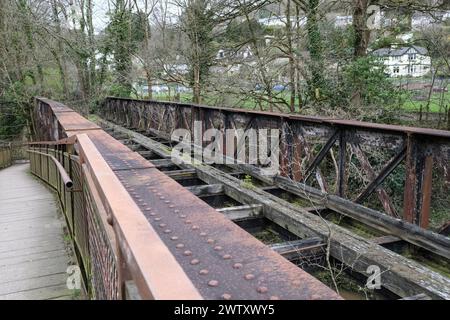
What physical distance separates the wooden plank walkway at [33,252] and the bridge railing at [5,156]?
15.5 meters

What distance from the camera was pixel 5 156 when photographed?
78.6ft

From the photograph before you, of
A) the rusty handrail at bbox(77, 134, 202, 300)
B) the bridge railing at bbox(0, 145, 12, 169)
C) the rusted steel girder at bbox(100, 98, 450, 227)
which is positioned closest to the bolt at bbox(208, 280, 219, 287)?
the rusty handrail at bbox(77, 134, 202, 300)

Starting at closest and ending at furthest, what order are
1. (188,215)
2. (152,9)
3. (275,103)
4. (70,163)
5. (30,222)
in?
1. (188,215)
2. (70,163)
3. (30,222)
4. (275,103)
5. (152,9)

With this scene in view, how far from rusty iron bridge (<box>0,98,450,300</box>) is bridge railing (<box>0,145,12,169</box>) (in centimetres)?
1776

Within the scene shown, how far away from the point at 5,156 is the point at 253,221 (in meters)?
23.1

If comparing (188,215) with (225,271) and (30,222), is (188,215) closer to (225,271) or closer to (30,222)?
(225,271)

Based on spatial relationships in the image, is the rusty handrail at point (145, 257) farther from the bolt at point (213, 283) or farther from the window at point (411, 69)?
the window at point (411, 69)

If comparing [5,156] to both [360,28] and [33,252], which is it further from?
[33,252]

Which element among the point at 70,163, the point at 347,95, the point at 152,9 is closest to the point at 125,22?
the point at 152,9

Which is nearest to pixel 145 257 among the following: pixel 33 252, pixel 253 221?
pixel 253 221

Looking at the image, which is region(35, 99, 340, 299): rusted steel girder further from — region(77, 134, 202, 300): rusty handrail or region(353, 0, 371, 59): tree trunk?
region(353, 0, 371, 59): tree trunk

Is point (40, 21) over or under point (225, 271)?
over
